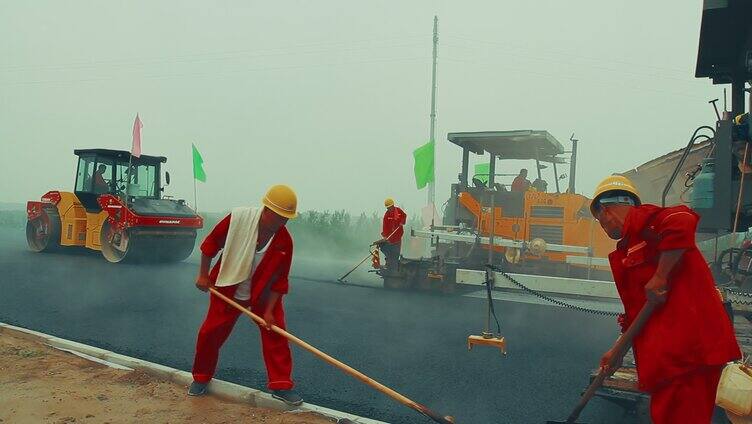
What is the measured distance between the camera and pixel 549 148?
31.3 feet

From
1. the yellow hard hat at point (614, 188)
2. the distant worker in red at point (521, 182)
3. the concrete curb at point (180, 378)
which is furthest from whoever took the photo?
the distant worker in red at point (521, 182)

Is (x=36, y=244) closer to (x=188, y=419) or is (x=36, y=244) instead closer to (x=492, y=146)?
(x=492, y=146)

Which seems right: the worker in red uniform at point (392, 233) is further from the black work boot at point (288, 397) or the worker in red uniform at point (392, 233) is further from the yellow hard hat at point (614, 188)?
the yellow hard hat at point (614, 188)

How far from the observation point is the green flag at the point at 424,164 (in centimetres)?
1616

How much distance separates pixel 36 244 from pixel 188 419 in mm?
12961

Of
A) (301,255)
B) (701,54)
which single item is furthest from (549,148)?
(301,255)

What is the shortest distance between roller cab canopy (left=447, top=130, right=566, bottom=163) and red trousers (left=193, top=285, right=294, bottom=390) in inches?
253

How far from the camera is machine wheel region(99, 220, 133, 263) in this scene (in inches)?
469

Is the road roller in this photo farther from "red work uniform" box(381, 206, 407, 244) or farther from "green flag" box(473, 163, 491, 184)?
"green flag" box(473, 163, 491, 184)

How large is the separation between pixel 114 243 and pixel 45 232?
277 cm

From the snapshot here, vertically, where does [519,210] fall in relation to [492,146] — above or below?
below

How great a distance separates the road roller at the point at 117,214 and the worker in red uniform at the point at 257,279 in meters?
8.79

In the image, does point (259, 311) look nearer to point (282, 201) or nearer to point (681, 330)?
point (282, 201)

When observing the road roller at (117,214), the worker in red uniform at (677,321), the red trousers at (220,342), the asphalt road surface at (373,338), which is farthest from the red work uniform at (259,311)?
the road roller at (117,214)
